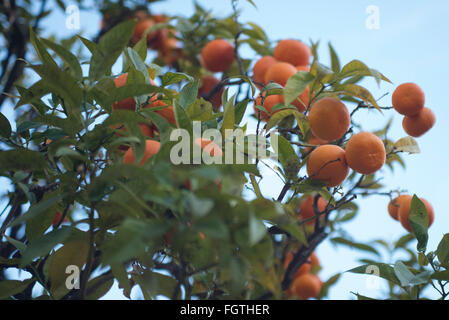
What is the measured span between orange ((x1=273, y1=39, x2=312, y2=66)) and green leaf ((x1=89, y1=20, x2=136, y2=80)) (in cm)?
74

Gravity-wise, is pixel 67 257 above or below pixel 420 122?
below

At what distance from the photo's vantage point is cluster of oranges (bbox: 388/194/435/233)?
1090 mm

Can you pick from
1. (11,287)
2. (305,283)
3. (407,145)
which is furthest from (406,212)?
(11,287)

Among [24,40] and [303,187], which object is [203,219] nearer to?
[303,187]

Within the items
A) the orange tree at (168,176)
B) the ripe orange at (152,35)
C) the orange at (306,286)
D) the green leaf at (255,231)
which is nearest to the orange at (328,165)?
the orange tree at (168,176)

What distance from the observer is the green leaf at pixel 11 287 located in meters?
0.81

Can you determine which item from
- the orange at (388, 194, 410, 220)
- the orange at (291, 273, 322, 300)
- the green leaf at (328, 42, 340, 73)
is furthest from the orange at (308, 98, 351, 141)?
the orange at (291, 273, 322, 300)

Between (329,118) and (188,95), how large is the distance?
305 millimetres

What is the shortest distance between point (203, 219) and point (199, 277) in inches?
18.0

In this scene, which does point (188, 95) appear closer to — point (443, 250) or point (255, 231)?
point (255, 231)

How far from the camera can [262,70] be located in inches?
53.3

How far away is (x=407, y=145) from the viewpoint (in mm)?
1142

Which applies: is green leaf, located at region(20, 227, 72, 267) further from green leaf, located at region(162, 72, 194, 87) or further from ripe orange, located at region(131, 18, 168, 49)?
ripe orange, located at region(131, 18, 168, 49)

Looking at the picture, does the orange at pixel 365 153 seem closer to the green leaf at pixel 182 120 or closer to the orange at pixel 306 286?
the green leaf at pixel 182 120
